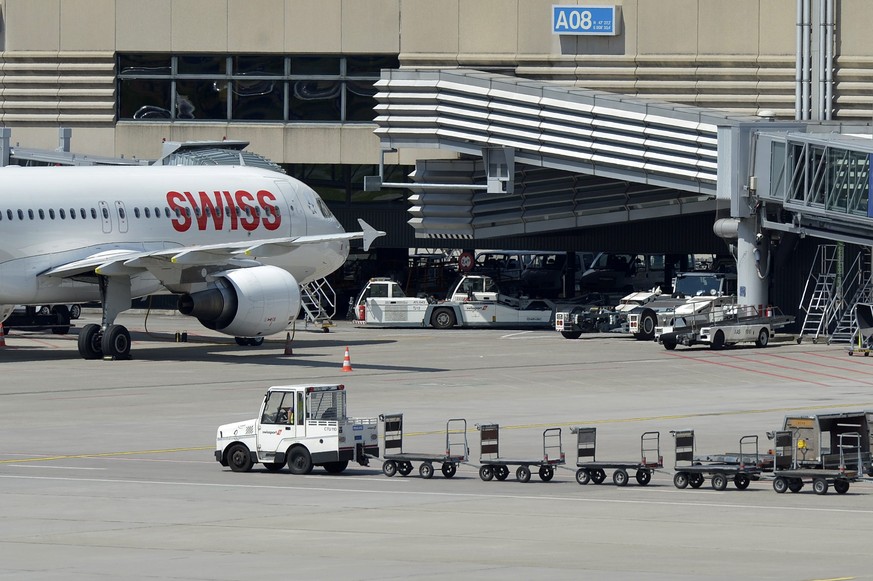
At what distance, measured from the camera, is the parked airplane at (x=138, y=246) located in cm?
4962

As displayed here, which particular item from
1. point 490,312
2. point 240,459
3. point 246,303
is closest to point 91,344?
point 246,303

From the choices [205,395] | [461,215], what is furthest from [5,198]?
[461,215]

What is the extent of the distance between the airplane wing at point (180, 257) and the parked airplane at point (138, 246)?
41mm

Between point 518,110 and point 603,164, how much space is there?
4.14 meters

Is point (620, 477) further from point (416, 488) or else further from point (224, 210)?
point (224, 210)

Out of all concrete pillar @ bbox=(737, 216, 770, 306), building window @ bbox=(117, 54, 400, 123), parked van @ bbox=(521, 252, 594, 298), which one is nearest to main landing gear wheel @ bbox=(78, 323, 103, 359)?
concrete pillar @ bbox=(737, 216, 770, 306)

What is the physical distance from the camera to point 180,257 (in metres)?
49.2

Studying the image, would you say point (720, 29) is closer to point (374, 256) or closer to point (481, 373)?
point (374, 256)

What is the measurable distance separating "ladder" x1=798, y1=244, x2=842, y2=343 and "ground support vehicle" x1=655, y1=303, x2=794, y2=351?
7.42 feet

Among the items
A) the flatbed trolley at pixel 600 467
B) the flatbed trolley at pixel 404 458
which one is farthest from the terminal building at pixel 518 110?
the flatbed trolley at pixel 404 458

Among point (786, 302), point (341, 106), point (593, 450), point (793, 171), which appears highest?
point (341, 106)

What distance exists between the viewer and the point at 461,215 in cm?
7075

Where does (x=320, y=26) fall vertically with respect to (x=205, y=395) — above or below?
above

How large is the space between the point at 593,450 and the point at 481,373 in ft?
66.0
